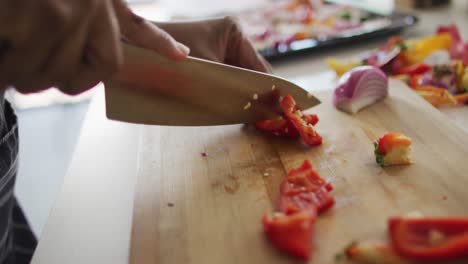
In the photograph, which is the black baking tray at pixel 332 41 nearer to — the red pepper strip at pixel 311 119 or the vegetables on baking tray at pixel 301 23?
the vegetables on baking tray at pixel 301 23

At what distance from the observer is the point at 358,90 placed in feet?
4.06

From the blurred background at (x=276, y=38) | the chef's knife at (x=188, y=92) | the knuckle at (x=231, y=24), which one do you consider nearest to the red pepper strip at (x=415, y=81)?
the blurred background at (x=276, y=38)

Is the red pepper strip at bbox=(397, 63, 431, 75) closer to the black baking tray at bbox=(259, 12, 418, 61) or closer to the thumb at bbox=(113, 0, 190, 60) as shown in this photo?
the black baking tray at bbox=(259, 12, 418, 61)

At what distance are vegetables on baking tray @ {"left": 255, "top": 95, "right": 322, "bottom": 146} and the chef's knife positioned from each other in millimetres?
26

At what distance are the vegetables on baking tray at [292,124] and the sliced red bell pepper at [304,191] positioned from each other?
132 millimetres

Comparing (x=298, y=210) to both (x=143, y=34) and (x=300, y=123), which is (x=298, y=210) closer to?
(x=300, y=123)

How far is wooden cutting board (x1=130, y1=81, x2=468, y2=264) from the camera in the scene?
0.82 metres

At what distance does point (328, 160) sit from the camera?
1.04m

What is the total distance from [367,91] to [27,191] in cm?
162

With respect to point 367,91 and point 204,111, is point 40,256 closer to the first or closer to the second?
point 204,111

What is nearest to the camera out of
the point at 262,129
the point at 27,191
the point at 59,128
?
the point at 262,129

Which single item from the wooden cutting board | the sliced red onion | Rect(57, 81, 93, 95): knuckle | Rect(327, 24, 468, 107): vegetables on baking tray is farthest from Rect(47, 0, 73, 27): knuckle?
Rect(327, 24, 468, 107): vegetables on baking tray

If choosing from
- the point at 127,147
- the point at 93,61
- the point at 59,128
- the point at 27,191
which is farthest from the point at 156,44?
the point at 59,128

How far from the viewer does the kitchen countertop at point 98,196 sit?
0.93 metres
